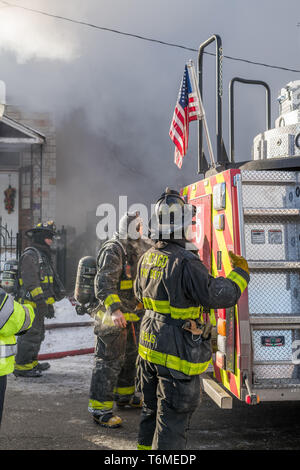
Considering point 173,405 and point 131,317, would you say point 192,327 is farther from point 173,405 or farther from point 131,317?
point 131,317

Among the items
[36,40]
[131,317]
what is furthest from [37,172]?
[131,317]

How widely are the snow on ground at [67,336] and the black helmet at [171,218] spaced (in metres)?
→ 4.03

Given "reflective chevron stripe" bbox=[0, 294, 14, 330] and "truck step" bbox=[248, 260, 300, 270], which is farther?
"truck step" bbox=[248, 260, 300, 270]

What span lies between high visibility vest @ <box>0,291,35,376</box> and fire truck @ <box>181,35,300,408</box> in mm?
1360

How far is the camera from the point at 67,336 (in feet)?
23.6

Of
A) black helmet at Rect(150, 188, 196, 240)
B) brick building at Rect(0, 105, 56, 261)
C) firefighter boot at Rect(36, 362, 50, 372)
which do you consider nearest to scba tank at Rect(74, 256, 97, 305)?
firefighter boot at Rect(36, 362, 50, 372)

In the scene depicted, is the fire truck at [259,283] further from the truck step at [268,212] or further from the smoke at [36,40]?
the smoke at [36,40]

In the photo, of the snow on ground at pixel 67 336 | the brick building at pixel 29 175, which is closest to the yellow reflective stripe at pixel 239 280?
the snow on ground at pixel 67 336

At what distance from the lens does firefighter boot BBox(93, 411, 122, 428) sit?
3703 mm

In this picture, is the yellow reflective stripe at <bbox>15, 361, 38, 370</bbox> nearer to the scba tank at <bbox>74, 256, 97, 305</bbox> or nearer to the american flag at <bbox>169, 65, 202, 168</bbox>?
the scba tank at <bbox>74, 256, 97, 305</bbox>

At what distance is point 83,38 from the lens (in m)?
12.9
